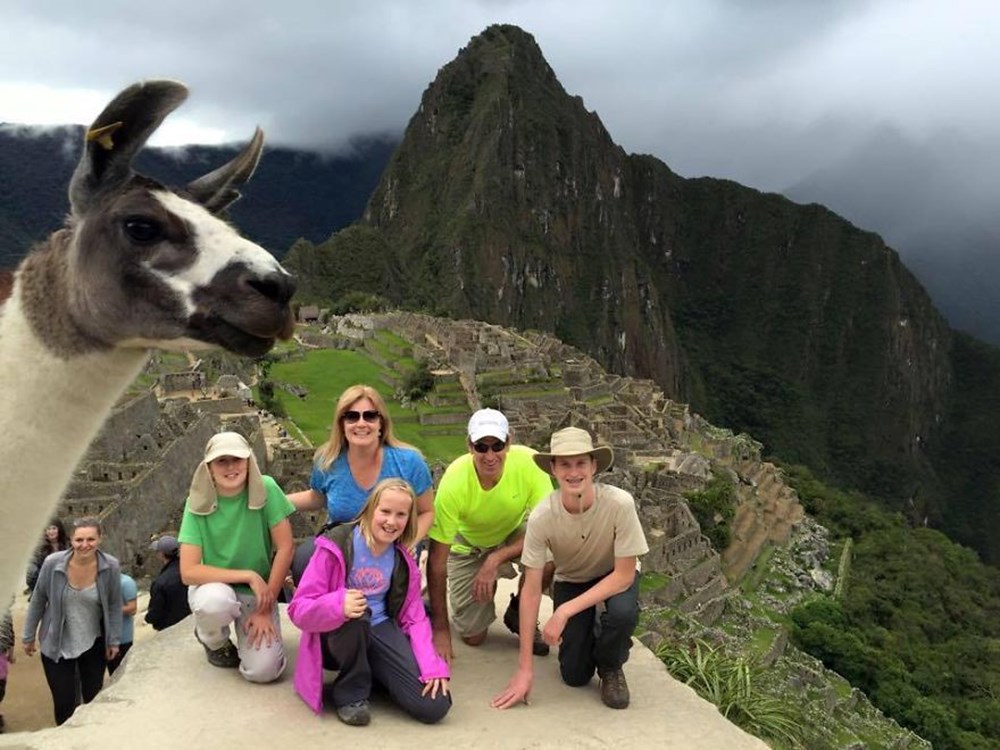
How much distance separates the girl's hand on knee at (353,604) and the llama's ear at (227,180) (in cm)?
182

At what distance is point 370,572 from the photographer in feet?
12.0

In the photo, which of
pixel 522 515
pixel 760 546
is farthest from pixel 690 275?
pixel 522 515

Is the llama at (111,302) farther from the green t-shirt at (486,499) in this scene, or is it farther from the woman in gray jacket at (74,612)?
the woman in gray jacket at (74,612)

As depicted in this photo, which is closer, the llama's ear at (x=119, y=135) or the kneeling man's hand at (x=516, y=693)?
the llama's ear at (x=119, y=135)

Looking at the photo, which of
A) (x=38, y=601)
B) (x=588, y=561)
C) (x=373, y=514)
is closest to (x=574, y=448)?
(x=588, y=561)

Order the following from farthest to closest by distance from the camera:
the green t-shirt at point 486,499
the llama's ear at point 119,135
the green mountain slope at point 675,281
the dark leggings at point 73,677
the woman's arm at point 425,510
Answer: the green mountain slope at point 675,281
the dark leggings at point 73,677
the green t-shirt at point 486,499
the woman's arm at point 425,510
the llama's ear at point 119,135

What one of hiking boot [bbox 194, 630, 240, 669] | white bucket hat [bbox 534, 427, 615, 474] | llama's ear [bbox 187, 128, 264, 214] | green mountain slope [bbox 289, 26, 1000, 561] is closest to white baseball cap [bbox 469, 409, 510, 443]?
white bucket hat [bbox 534, 427, 615, 474]

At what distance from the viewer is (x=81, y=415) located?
2.04 meters

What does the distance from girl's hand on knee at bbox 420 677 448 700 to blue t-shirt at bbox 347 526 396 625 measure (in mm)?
378

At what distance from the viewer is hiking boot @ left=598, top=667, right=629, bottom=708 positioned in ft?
13.1

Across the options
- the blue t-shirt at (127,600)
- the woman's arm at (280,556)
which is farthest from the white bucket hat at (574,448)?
the blue t-shirt at (127,600)

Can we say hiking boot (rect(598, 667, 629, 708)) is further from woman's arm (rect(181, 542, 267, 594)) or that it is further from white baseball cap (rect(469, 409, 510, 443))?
woman's arm (rect(181, 542, 267, 594))

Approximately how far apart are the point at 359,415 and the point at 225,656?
1.46 m

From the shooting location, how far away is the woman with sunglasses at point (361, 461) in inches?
149
